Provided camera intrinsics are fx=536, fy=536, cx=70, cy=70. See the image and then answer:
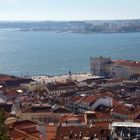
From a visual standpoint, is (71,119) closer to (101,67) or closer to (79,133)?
(79,133)

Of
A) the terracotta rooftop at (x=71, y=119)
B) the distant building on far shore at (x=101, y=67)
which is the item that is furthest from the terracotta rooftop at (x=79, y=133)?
the distant building on far shore at (x=101, y=67)

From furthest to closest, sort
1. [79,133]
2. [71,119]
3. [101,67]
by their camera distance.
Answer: [101,67], [71,119], [79,133]

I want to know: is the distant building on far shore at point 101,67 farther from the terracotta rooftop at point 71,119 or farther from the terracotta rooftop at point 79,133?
the terracotta rooftop at point 79,133

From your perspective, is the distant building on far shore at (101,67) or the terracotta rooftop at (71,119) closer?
the terracotta rooftop at (71,119)

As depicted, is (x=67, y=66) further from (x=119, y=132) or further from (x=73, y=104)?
(x=119, y=132)

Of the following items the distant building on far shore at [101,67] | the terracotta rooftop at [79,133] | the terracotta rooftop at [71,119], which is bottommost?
the distant building on far shore at [101,67]

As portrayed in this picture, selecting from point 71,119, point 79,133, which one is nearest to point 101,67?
point 71,119

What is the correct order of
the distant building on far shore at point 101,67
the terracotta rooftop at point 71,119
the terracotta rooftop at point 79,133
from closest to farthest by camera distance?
the terracotta rooftop at point 79,133
the terracotta rooftop at point 71,119
the distant building on far shore at point 101,67

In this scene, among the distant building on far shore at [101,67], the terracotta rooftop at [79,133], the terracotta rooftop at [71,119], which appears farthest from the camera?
the distant building on far shore at [101,67]

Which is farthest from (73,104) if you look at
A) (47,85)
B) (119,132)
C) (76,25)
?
(76,25)

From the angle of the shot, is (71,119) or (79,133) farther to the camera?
(71,119)

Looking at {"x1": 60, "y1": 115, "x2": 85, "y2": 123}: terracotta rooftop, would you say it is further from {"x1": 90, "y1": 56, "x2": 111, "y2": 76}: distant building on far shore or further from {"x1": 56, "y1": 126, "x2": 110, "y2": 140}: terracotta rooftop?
{"x1": 90, "y1": 56, "x2": 111, "y2": 76}: distant building on far shore
